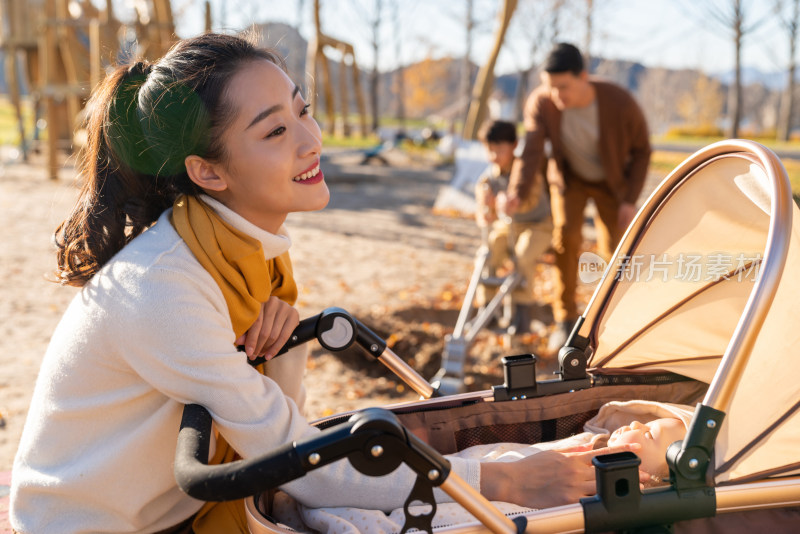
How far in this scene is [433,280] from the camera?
22.2 feet

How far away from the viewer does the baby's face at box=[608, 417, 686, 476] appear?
2035mm

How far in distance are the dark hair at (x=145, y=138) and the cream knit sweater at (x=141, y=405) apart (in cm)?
16

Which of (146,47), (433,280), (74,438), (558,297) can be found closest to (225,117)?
(74,438)

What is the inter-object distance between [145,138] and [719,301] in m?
1.77

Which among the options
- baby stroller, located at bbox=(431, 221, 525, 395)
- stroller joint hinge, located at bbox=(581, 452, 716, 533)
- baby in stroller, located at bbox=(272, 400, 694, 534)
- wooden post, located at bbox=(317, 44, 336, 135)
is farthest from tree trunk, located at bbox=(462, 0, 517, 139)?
stroller joint hinge, located at bbox=(581, 452, 716, 533)

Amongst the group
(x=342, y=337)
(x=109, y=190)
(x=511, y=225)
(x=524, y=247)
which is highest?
(x=109, y=190)

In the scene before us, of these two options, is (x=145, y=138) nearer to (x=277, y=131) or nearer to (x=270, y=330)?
(x=277, y=131)

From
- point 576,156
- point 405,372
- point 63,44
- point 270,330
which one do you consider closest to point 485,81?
point 576,156

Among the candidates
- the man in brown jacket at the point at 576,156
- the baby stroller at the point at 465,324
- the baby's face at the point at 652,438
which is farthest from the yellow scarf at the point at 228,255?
the man in brown jacket at the point at 576,156

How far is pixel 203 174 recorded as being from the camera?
1695 millimetres

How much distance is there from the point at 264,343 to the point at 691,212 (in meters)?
1.28

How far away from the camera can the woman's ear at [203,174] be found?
1.68 meters

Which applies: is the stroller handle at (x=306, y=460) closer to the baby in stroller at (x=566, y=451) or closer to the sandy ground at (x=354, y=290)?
the baby in stroller at (x=566, y=451)

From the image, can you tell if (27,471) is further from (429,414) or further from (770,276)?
(770,276)
